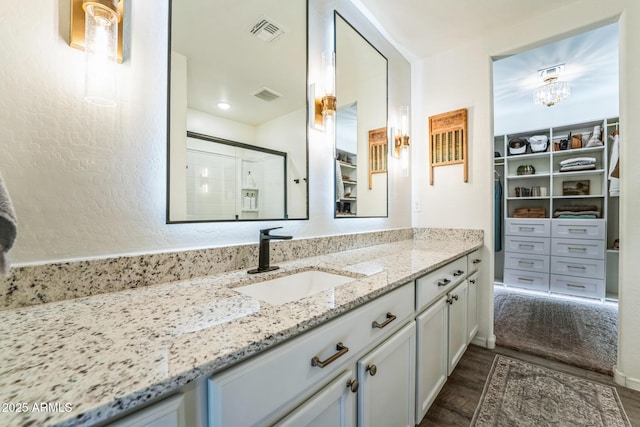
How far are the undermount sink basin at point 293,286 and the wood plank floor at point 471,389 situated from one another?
877 mm

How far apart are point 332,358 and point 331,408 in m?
0.16

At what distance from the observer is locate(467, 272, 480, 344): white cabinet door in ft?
6.18

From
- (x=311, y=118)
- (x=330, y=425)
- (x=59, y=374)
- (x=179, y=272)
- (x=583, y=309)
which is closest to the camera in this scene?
(x=59, y=374)

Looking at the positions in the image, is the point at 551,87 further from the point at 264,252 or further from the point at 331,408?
the point at 331,408

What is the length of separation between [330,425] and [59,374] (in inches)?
24.9

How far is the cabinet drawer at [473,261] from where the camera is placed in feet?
6.27

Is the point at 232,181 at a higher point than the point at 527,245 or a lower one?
higher

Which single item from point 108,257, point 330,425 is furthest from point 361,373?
point 108,257

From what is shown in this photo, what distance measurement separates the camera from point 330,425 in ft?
2.40

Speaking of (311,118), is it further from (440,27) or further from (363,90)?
(440,27)

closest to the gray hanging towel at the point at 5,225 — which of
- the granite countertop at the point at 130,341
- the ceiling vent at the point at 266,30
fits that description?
the granite countertop at the point at 130,341

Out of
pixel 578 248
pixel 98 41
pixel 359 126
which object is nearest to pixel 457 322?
pixel 359 126

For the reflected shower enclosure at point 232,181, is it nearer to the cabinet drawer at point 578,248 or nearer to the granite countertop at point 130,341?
the granite countertop at point 130,341

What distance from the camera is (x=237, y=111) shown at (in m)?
1.20
